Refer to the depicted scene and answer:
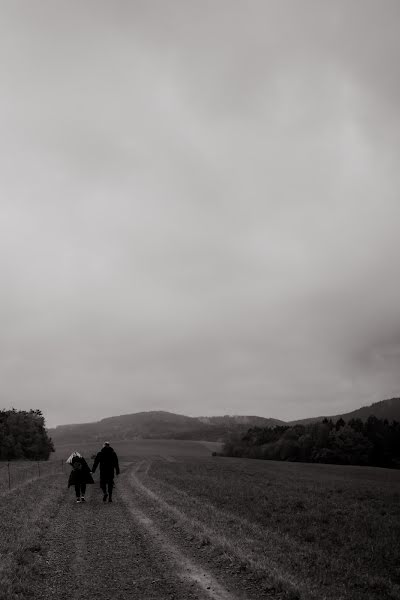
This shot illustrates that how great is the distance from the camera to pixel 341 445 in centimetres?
9431

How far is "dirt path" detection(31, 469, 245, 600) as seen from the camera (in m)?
8.73

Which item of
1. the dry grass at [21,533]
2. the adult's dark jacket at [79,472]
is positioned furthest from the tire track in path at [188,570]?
the adult's dark jacket at [79,472]

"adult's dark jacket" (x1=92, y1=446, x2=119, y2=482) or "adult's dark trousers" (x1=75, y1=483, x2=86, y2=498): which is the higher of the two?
"adult's dark jacket" (x1=92, y1=446, x2=119, y2=482)

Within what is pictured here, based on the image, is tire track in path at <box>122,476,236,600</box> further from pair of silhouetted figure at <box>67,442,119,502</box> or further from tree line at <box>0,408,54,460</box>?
tree line at <box>0,408,54,460</box>

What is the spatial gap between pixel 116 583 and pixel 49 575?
71.1 inches

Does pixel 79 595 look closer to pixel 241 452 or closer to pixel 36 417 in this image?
pixel 36 417

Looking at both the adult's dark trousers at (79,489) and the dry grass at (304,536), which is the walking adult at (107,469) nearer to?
the adult's dark trousers at (79,489)

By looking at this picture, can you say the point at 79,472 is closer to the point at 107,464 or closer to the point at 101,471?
the point at 101,471

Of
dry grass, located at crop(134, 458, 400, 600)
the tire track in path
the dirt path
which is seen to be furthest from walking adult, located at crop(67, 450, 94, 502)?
the tire track in path

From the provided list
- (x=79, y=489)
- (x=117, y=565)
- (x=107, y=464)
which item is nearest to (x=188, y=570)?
(x=117, y=565)

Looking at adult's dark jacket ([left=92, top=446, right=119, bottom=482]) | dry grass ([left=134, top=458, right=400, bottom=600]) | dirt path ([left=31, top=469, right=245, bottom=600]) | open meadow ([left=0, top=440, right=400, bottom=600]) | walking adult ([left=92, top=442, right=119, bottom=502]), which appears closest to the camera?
dirt path ([left=31, top=469, right=245, bottom=600])

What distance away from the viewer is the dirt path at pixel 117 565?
873cm

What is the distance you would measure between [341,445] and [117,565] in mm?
93324

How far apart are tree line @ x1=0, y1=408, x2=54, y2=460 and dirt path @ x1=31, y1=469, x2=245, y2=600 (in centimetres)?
8726
